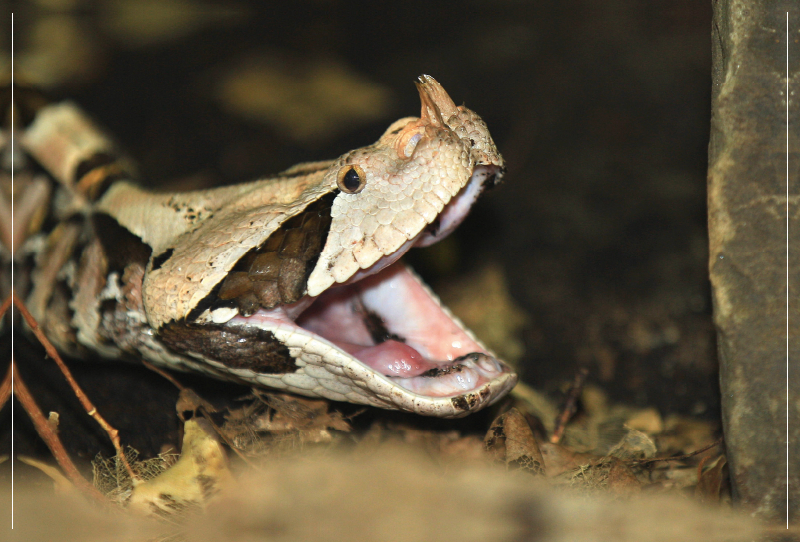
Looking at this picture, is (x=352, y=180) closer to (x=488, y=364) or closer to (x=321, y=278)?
(x=321, y=278)

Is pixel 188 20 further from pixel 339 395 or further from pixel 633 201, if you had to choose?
pixel 339 395

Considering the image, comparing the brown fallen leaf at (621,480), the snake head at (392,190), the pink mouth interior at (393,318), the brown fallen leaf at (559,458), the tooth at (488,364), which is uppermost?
the snake head at (392,190)

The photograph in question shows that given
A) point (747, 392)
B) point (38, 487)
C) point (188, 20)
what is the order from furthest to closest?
1. point (188, 20)
2. point (38, 487)
3. point (747, 392)

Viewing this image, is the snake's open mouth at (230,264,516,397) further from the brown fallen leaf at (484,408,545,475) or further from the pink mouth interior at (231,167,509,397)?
the brown fallen leaf at (484,408,545,475)

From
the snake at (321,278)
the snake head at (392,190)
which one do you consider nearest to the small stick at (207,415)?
the snake at (321,278)

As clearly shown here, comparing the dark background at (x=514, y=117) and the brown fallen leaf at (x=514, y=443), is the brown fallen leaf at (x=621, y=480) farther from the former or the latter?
the dark background at (x=514, y=117)

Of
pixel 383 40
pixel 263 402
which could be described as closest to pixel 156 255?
pixel 263 402
